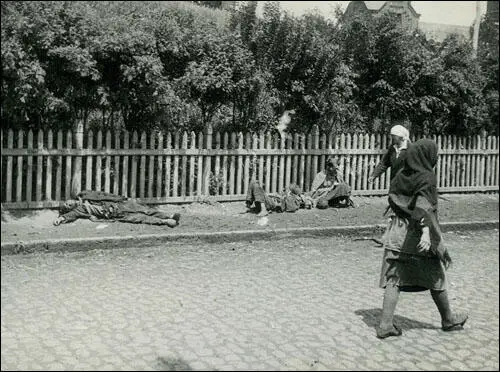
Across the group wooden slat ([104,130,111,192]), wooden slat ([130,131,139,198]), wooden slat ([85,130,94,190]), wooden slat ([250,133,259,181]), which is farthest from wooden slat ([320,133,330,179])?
wooden slat ([85,130,94,190])

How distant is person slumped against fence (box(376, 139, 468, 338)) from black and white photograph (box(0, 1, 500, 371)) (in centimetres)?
2

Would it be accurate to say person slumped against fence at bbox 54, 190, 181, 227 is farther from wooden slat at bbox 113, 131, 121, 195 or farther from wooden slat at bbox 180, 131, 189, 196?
wooden slat at bbox 180, 131, 189, 196

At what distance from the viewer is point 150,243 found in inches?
379

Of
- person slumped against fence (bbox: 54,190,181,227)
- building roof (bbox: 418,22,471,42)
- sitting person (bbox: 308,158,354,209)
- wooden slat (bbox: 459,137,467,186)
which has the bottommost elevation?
person slumped against fence (bbox: 54,190,181,227)

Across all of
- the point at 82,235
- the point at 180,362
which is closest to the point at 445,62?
the point at 82,235

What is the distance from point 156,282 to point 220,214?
184 inches

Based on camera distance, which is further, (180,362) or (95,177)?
(95,177)

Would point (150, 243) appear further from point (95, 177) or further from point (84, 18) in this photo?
point (84, 18)

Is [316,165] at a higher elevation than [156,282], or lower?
higher

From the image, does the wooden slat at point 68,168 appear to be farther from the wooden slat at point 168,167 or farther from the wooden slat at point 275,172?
the wooden slat at point 275,172

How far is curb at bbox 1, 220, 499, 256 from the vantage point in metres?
8.84

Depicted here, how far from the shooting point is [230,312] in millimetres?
6434

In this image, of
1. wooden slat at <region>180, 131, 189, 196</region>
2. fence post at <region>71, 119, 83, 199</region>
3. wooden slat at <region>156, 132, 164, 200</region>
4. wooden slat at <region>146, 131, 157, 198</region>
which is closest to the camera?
fence post at <region>71, 119, 83, 199</region>

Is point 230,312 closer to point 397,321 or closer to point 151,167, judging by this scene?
point 397,321
